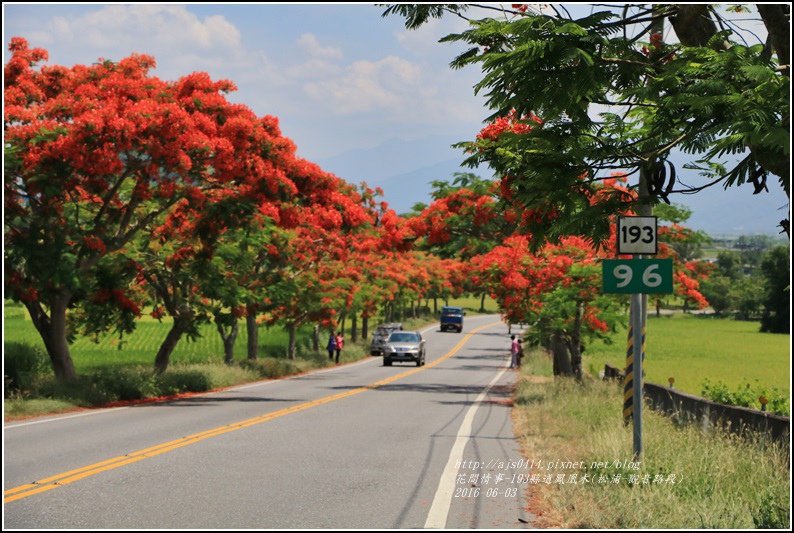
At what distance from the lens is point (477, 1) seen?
25.1 feet

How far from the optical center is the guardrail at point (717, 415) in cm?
1092

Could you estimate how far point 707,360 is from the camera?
141 ft

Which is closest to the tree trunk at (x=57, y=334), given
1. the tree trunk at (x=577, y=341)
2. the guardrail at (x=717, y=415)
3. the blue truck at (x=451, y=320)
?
the tree trunk at (x=577, y=341)

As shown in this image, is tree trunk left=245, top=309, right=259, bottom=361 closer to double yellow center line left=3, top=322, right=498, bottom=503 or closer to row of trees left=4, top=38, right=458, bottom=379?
row of trees left=4, top=38, right=458, bottom=379

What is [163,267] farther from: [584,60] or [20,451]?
[584,60]

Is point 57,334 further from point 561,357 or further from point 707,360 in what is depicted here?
point 707,360

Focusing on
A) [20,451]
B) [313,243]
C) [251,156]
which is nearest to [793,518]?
[20,451]

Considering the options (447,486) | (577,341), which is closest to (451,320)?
(577,341)

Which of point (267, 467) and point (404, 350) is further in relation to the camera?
point (404, 350)

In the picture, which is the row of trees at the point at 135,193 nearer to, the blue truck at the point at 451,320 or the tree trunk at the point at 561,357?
the tree trunk at the point at 561,357

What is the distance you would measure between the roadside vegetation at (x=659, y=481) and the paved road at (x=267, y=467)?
19.4 inches

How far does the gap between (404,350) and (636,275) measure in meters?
34.2

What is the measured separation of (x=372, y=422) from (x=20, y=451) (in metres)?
6.83

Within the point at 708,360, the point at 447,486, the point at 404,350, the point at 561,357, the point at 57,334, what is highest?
the point at 57,334
